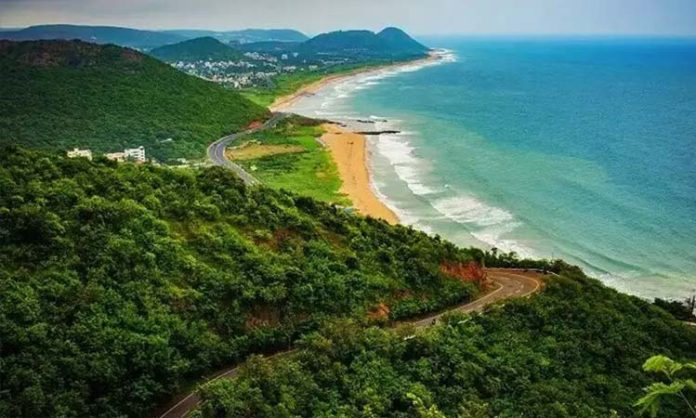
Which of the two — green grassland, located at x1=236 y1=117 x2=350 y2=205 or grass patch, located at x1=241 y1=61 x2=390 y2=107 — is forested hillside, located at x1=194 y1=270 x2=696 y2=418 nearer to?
Answer: green grassland, located at x1=236 y1=117 x2=350 y2=205

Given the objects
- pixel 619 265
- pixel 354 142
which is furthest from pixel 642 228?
pixel 354 142

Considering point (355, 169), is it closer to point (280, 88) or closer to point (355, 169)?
point (355, 169)

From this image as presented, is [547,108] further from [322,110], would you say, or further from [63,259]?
[63,259]

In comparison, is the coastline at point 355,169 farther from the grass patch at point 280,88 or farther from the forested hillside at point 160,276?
the grass patch at point 280,88

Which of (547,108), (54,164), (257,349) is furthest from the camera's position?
(547,108)

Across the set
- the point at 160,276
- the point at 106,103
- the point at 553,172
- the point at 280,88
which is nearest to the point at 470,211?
the point at 553,172

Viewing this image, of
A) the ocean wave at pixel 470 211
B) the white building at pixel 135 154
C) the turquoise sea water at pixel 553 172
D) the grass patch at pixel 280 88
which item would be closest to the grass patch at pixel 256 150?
the white building at pixel 135 154
